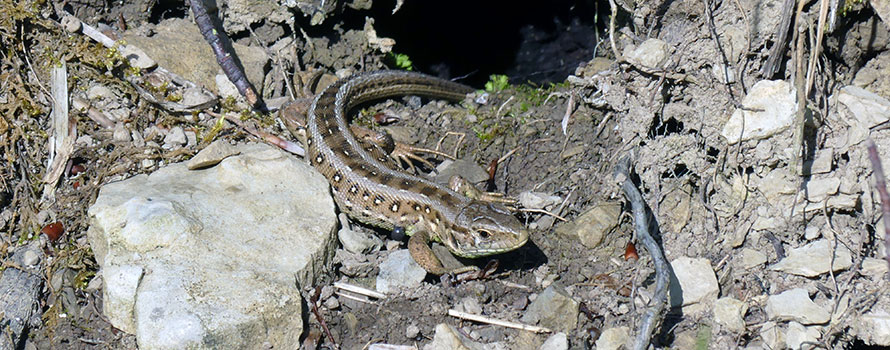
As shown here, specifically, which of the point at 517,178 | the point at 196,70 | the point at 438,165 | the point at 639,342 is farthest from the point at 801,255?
the point at 196,70

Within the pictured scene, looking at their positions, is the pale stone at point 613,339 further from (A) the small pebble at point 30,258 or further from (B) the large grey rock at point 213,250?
(A) the small pebble at point 30,258

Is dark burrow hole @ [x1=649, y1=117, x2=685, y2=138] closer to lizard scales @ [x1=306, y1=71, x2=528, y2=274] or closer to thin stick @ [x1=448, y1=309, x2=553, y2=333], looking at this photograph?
lizard scales @ [x1=306, y1=71, x2=528, y2=274]

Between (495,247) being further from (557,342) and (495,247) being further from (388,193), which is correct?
(388,193)

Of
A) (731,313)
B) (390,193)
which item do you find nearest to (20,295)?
(390,193)

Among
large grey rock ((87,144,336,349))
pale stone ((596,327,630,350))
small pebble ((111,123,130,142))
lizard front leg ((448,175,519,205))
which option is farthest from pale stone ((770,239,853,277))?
small pebble ((111,123,130,142))

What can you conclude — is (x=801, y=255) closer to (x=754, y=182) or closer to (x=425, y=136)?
(x=754, y=182)

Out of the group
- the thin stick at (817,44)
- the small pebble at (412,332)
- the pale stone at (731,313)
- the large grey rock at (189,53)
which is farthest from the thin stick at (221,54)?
the thin stick at (817,44)
